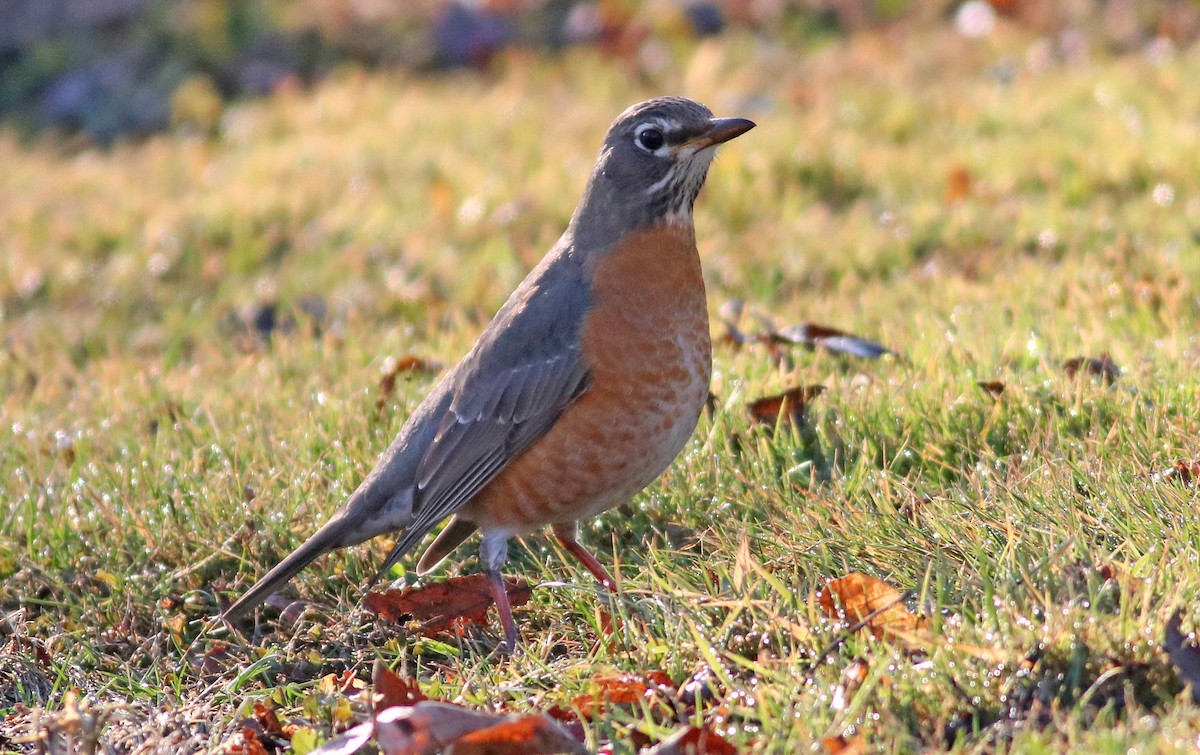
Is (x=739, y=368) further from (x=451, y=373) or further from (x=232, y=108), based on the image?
(x=232, y=108)

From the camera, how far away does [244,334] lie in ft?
25.4

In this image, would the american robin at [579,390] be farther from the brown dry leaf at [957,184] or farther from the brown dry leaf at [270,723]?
the brown dry leaf at [957,184]

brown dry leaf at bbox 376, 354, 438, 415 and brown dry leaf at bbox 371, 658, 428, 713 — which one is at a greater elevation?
brown dry leaf at bbox 376, 354, 438, 415

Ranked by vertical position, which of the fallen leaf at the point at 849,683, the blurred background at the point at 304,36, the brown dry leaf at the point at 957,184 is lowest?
the fallen leaf at the point at 849,683

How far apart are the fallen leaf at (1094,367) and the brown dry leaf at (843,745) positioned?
2.35 metres

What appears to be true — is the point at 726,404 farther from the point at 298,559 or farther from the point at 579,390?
the point at 298,559

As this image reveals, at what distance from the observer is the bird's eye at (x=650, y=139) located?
477 cm

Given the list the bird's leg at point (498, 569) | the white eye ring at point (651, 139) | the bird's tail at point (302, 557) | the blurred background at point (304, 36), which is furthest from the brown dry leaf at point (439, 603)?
the blurred background at point (304, 36)

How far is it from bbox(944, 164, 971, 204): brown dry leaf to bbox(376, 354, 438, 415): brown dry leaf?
12.0 feet

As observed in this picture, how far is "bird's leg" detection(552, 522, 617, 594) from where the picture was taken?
453 cm

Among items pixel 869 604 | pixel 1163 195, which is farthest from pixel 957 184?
pixel 869 604

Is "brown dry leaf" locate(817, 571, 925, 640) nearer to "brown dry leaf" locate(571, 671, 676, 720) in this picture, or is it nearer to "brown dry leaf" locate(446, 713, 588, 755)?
"brown dry leaf" locate(571, 671, 676, 720)

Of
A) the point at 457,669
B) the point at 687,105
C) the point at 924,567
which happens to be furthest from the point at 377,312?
the point at 924,567

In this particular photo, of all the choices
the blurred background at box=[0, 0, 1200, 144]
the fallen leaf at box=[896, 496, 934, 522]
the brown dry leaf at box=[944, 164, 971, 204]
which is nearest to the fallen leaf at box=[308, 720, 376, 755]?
the fallen leaf at box=[896, 496, 934, 522]
